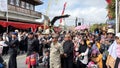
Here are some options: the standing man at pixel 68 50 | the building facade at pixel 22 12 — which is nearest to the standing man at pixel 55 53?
the standing man at pixel 68 50

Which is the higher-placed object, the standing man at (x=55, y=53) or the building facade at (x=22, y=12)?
the building facade at (x=22, y=12)

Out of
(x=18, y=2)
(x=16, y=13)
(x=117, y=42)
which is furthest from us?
Answer: (x=18, y=2)

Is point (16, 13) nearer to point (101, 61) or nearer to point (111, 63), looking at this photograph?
point (101, 61)

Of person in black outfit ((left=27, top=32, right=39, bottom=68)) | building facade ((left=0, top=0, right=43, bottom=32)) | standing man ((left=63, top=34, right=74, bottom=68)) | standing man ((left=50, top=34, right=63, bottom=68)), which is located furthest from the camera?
Result: building facade ((left=0, top=0, right=43, bottom=32))

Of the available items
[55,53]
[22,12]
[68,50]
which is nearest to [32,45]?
[68,50]

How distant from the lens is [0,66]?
9766mm

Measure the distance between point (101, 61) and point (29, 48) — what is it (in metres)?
2.84

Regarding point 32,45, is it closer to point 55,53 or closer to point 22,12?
point 55,53

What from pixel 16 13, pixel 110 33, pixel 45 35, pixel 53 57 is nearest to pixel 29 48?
pixel 53 57

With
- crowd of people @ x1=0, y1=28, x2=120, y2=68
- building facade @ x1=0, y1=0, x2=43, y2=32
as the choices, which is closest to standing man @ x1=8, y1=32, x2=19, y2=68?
crowd of people @ x1=0, y1=28, x2=120, y2=68

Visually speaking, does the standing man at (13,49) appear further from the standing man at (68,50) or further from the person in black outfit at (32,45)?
the standing man at (68,50)

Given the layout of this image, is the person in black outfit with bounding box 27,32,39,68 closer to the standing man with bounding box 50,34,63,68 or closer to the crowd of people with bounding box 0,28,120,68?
the crowd of people with bounding box 0,28,120,68

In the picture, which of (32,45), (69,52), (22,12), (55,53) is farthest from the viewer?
(22,12)

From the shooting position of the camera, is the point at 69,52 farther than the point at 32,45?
No
